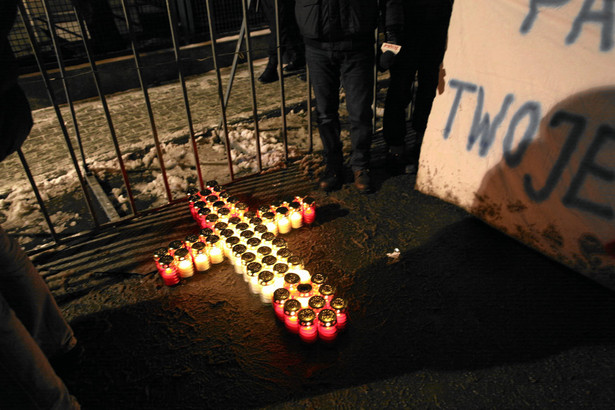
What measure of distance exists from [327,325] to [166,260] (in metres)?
1.43

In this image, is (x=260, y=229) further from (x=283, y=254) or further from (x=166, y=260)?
(x=166, y=260)

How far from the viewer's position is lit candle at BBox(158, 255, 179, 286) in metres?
3.17

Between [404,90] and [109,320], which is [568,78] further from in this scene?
[109,320]

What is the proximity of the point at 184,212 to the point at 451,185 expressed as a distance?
2.78 meters

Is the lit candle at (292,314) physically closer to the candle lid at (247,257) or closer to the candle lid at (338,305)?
the candle lid at (338,305)

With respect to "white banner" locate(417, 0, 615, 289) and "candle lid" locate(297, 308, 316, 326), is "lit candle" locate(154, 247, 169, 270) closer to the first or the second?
"candle lid" locate(297, 308, 316, 326)

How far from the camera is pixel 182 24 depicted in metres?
10.0

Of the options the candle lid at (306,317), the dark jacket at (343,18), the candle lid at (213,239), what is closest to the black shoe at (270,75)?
the dark jacket at (343,18)

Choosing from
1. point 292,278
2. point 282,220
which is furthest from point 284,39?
point 292,278

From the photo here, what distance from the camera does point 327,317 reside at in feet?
8.57

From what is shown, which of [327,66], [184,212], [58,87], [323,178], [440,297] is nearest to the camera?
[440,297]

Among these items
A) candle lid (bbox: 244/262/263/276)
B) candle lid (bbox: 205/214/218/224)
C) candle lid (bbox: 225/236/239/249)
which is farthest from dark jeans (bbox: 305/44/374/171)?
candle lid (bbox: 244/262/263/276)

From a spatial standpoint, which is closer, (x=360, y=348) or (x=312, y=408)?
(x=312, y=408)

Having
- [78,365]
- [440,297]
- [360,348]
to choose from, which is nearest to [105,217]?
[78,365]
